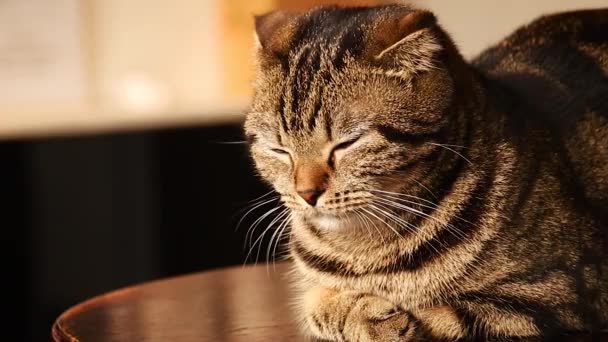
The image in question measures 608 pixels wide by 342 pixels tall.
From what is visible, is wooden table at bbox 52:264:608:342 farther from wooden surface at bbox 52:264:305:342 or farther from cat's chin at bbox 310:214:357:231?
cat's chin at bbox 310:214:357:231

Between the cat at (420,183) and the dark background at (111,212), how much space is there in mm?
1467

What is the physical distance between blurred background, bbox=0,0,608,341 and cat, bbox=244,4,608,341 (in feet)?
4.34

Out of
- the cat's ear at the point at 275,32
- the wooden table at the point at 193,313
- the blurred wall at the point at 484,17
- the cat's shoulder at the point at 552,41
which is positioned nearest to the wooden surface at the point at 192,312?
the wooden table at the point at 193,313

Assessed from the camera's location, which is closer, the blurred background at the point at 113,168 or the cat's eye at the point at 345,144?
the cat's eye at the point at 345,144

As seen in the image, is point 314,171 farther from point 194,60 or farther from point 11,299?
point 194,60

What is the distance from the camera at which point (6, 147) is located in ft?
8.63

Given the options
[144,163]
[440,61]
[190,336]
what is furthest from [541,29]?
[144,163]

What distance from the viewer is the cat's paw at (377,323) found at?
1.12 meters

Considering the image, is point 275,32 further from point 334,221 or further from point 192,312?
point 192,312

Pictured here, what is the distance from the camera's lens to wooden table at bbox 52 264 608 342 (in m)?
1.22

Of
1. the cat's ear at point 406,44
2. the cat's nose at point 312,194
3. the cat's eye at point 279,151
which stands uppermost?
the cat's ear at point 406,44

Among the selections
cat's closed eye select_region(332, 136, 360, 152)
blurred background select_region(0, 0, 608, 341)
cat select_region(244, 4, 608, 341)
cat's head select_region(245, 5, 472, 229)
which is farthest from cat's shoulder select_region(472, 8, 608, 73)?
blurred background select_region(0, 0, 608, 341)

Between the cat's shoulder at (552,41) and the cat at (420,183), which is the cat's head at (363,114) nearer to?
the cat at (420,183)

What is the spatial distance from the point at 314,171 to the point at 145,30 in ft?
8.06
